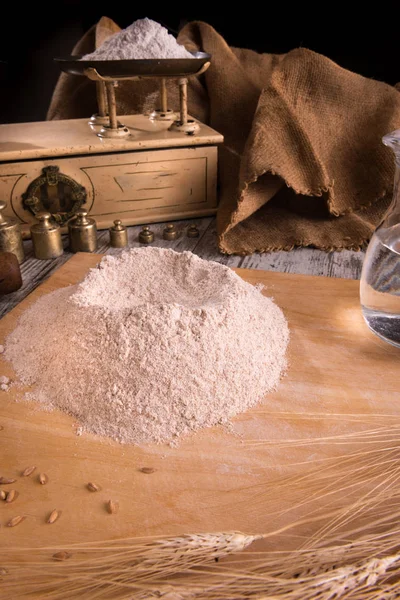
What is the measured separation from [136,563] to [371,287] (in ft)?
1.84

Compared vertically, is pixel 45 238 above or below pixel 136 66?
below

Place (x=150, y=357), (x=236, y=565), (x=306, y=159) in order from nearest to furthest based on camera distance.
Result: (x=236, y=565), (x=150, y=357), (x=306, y=159)

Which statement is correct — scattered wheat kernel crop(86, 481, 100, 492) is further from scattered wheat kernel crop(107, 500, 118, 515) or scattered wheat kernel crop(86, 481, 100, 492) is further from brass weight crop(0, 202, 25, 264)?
brass weight crop(0, 202, 25, 264)

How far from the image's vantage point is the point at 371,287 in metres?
0.89

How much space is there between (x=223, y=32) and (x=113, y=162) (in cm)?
91

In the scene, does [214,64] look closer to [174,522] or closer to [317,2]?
[317,2]

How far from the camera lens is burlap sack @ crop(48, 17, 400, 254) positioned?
4.07 feet

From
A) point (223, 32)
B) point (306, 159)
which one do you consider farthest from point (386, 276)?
point (223, 32)

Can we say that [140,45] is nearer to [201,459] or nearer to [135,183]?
[135,183]

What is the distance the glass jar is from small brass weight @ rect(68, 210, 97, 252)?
2.01 feet

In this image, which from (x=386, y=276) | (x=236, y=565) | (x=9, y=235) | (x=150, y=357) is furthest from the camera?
(x=9, y=235)

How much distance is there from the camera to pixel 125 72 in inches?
45.6

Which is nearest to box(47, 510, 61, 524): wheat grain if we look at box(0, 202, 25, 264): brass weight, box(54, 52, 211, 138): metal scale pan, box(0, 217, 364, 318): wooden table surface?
box(0, 217, 364, 318): wooden table surface

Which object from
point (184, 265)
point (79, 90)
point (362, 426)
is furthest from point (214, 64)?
point (362, 426)
